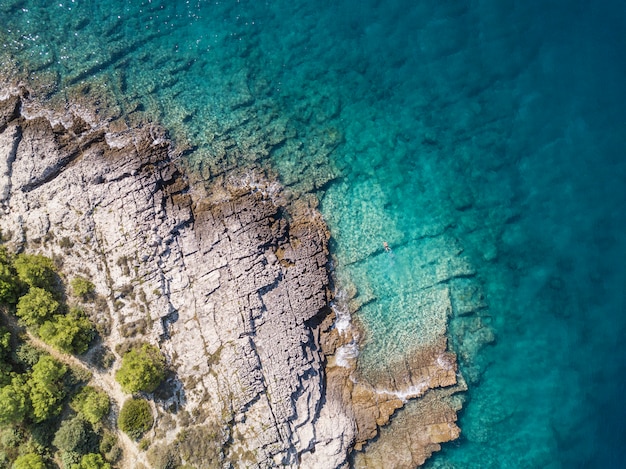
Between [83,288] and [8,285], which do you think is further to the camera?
[83,288]

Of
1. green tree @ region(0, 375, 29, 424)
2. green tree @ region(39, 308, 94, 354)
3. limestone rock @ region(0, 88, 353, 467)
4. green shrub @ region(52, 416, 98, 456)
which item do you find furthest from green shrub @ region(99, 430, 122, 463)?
green tree @ region(39, 308, 94, 354)

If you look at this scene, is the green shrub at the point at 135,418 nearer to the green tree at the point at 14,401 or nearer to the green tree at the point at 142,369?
the green tree at the point at 142,369

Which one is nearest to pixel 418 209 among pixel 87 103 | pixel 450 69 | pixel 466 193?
pixel 466 193

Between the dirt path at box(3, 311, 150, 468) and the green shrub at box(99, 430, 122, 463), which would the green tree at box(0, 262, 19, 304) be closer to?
the dirt path at box(3, 311, 150, 468)

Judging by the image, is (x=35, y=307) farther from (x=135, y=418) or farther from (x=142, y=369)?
(x=135, y=418)

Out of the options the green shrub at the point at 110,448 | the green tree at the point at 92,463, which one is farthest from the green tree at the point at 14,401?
the green shrub at the point at 110,448

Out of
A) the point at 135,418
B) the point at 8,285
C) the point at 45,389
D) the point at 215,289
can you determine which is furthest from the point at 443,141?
the point at 45,389
